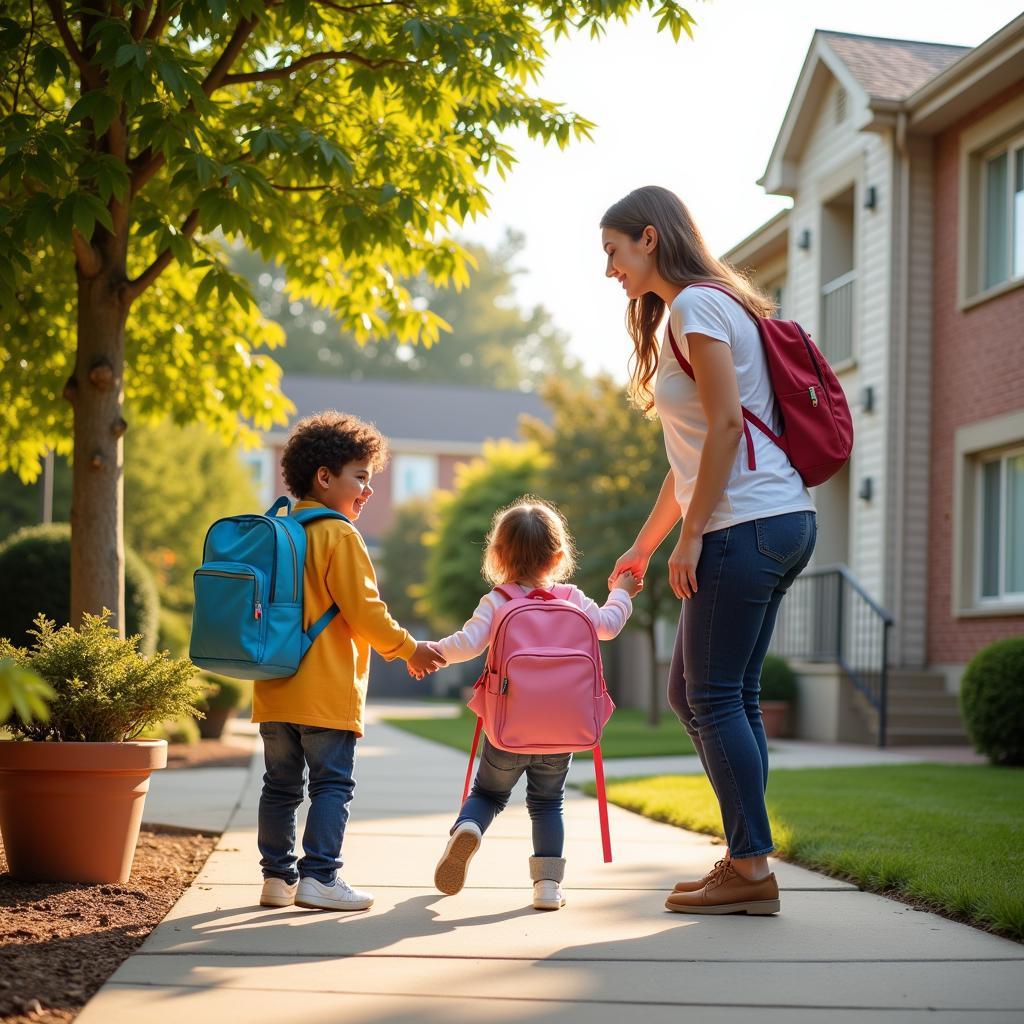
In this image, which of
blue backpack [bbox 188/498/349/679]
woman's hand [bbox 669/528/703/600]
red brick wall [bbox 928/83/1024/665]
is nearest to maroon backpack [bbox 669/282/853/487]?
woman's hand [bbox 669/528/703/600]

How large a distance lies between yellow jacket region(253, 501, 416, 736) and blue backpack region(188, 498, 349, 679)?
0.15 ft

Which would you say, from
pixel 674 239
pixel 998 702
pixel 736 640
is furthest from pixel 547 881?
pixel 998 702

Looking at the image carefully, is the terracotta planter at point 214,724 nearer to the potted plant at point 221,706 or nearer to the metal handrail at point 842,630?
the potted plant at point 221,706

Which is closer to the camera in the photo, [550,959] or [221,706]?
[550,959]

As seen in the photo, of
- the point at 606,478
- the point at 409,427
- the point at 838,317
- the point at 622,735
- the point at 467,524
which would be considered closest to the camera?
the point at 622,735

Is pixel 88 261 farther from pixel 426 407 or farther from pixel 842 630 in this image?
pixel 426 407

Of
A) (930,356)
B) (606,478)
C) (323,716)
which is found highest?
(930,356)

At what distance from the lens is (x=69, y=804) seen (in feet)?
13.7

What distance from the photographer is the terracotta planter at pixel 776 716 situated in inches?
557

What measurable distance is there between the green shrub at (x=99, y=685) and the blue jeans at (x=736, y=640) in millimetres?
1668

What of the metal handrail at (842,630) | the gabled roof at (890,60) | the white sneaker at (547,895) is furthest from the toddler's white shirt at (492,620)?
the gabled roof at (890,60)

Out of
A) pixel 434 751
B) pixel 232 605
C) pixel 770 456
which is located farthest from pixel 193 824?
pixel 434 751

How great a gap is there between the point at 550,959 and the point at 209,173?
2.79 m

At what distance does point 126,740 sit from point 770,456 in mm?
2287
